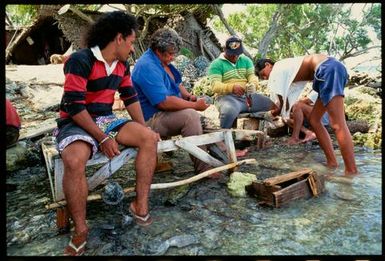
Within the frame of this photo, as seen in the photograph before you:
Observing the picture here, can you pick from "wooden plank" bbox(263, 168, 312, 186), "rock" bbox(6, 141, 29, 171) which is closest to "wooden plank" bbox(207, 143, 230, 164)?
"wooden plank" bbox(263, 168, 312, 186)

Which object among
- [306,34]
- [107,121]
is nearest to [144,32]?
[306,34]

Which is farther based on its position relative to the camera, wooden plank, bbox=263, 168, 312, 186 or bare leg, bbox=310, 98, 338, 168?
bare leg, bbox=310, 98, 338, 168

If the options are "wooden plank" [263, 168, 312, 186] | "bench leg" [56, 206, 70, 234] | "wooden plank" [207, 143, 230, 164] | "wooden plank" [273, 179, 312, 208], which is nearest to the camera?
"bench leg" [56, 206, 70, 234]

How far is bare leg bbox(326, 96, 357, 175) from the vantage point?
4352 mm

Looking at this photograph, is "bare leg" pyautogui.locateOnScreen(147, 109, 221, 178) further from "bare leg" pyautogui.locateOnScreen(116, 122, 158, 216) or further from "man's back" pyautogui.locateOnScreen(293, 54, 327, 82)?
"man's back" pyautogui.locateOnScreen(293, 54, 327, 82)

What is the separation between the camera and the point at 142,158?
3221 millimetres

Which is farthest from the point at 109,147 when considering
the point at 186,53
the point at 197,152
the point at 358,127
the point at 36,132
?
the point at 186,53

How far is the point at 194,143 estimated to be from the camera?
4.06 m

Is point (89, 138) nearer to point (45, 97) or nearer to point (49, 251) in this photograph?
point (49, 251)

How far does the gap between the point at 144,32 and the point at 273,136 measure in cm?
1102

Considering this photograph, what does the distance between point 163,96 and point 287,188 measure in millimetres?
1779

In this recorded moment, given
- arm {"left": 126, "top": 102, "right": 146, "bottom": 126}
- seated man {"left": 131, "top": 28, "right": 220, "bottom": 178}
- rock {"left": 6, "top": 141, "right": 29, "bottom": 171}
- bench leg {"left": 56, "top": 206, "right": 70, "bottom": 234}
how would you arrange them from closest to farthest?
bench leg {"left": 56, "top": 206, "right": 70, "bottom": 234}, arm {"left": 126, "top": 102, "right": 146, "bottom": 126}, seated man {"left": 131, "top": 28, "right": 220, "bottom": 178}, rock {"left": 6, "top": 141, "right": 29, "bottom": 171}

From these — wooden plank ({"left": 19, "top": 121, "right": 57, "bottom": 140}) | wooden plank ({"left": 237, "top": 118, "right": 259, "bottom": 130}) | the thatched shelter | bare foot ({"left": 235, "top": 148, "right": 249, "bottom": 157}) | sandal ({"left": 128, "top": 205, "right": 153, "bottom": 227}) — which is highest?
the thatched shelter

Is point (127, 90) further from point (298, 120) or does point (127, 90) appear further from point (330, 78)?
point (298, 120)
